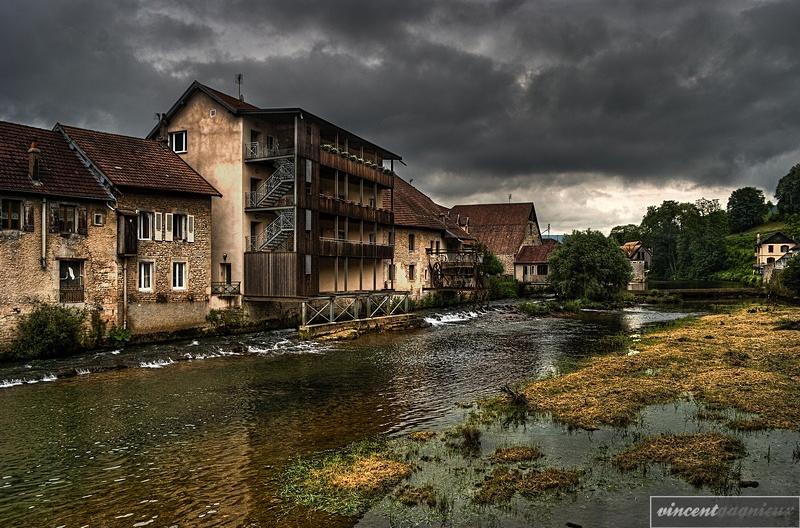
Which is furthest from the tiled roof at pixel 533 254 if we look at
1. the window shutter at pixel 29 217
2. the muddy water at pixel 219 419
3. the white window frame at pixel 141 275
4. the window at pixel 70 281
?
the window shutter at pixel 29 217

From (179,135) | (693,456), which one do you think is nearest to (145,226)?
(179,135)

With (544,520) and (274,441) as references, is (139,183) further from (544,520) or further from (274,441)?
(544,520)

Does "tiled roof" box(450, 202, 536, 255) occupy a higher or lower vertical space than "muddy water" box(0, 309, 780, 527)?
higher

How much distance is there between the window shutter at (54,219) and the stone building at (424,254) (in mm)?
25434

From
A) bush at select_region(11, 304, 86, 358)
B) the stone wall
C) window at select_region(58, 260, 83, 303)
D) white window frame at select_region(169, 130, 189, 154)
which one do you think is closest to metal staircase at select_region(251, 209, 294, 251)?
white window frame at select_region(169, 130, 189, 154)

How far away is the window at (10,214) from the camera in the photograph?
2125cm

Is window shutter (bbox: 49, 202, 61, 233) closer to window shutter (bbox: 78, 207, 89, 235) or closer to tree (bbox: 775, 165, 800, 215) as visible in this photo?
window shutter (bbox: 78, 207, 89, 235)

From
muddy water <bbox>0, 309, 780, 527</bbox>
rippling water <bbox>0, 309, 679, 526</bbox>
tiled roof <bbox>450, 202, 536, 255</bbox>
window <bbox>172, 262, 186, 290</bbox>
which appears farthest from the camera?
tiled roof <bbox>450, 202, 536, 255</bbox>

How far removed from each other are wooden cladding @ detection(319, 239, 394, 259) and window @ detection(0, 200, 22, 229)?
550 inches

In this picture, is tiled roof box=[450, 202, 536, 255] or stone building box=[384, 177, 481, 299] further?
tiled roof box=[450, 202, 536, 255]

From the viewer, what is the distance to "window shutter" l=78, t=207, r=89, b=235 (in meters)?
23.5

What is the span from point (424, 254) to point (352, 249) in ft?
50.9

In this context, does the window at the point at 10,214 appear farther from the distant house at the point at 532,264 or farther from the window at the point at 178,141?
the distant house at the point at 532,264

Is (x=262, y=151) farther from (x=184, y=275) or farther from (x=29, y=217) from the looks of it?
(x=29, y=217)
